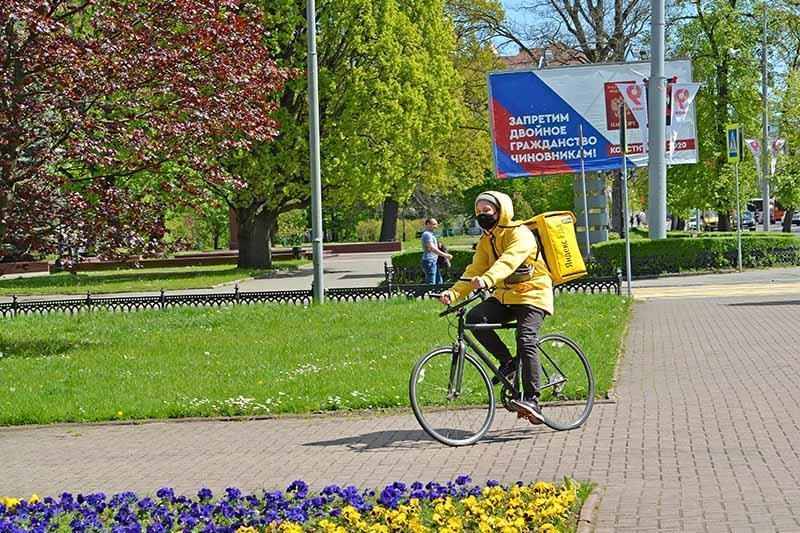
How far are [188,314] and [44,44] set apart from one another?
587 centimetres

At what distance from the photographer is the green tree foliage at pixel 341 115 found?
107 feet

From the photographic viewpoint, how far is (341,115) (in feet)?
111

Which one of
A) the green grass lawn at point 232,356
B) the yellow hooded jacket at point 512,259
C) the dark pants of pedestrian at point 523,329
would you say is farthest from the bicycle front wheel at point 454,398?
the green grass lawn at point 232,356

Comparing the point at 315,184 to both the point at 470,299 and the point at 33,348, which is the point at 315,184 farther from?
the point at 470,299

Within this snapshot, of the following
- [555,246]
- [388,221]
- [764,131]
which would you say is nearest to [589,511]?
[555,246]

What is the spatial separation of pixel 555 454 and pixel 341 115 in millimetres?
27115

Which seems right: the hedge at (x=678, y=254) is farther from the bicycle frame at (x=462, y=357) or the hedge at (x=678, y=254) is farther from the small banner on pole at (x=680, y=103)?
the bicycle frame at (x=462, y=357)

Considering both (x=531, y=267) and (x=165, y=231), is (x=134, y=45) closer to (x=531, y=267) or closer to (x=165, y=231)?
(x=165, y=231)

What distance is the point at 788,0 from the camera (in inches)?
1688

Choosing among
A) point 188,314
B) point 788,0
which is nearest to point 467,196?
point 788,0

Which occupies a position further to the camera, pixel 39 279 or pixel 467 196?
pixel 467 196

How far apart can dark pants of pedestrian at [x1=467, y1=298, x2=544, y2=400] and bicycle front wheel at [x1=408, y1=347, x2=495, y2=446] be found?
0.76 ft

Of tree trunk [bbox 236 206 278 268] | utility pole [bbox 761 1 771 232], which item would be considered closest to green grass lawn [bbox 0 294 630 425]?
tree trunk [bbox 236 206 278 268]

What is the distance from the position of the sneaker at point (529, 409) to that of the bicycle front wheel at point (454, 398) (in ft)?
0.57
